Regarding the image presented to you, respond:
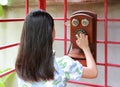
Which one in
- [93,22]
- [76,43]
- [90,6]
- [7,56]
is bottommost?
[7,56]

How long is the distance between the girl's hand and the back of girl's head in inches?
10.2

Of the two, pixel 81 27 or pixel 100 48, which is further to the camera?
pixel 100 48

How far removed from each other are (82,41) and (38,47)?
0.33 metres

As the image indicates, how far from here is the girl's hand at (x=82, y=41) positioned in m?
1.28

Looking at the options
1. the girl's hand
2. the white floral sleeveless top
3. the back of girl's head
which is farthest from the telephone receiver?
the back of girl's head

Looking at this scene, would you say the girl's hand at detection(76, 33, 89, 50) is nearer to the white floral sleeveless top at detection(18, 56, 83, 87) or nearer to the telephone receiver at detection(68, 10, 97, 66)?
the telephone receiver at detection(68, 10, 97, 66)

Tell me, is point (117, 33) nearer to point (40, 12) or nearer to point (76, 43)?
point (76, 43)

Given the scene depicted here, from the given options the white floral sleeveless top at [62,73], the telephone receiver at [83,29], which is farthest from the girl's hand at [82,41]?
the white floral sleeveless top at [62,73]

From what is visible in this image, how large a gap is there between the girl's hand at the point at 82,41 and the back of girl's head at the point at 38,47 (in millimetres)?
259

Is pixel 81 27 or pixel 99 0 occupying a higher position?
pixel 99 0

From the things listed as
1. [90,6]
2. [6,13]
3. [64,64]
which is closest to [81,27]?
[64,64]

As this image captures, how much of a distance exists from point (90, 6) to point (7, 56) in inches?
41.6

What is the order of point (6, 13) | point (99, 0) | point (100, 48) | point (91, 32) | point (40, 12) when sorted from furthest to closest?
point (6, 13)
point (100, 48)
point (99, 0)
point (91, 32)
point (40, 12)

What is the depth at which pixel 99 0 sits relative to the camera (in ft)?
5.57
